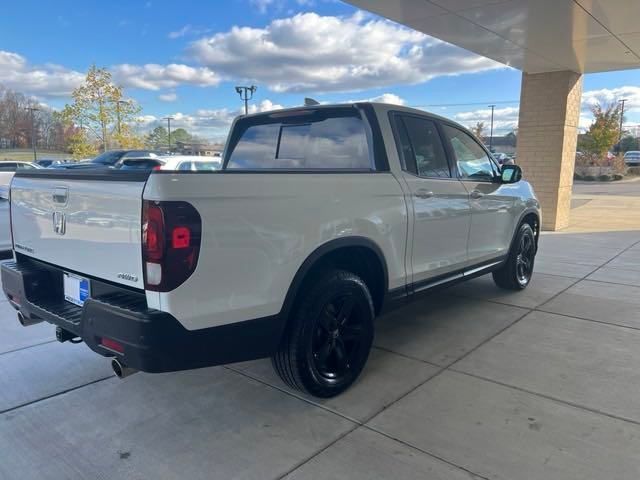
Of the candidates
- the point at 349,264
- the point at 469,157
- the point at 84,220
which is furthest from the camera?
the point at 469,157

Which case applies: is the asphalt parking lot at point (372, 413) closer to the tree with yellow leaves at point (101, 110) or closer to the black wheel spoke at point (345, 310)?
the black wheel spoke at point (345, 310)

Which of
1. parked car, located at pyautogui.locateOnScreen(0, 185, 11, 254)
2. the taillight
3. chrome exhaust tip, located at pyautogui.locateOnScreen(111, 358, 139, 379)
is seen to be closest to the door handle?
the taillight

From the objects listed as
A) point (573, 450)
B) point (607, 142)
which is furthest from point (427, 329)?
point (607, 142)

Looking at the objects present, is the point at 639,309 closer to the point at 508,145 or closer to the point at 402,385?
the point at 402,385

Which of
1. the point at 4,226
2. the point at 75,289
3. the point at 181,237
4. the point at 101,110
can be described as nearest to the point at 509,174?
the point at 181,237

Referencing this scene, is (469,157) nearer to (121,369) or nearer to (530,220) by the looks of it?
(530,220)

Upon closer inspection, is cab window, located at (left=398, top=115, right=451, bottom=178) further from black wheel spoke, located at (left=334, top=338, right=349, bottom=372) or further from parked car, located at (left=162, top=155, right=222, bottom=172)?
parked car, located at (left=162, top=155, right=222, bottom=172)

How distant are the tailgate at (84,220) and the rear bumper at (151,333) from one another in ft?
0.41

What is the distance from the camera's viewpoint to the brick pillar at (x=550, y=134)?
10.1 m

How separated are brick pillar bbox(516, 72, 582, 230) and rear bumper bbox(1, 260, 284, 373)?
955 cm

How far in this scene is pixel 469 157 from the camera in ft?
15.1

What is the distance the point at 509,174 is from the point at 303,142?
227 centimetres

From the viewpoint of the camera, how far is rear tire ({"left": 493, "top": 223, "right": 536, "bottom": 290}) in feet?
17.9

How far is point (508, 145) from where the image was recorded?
243ft
